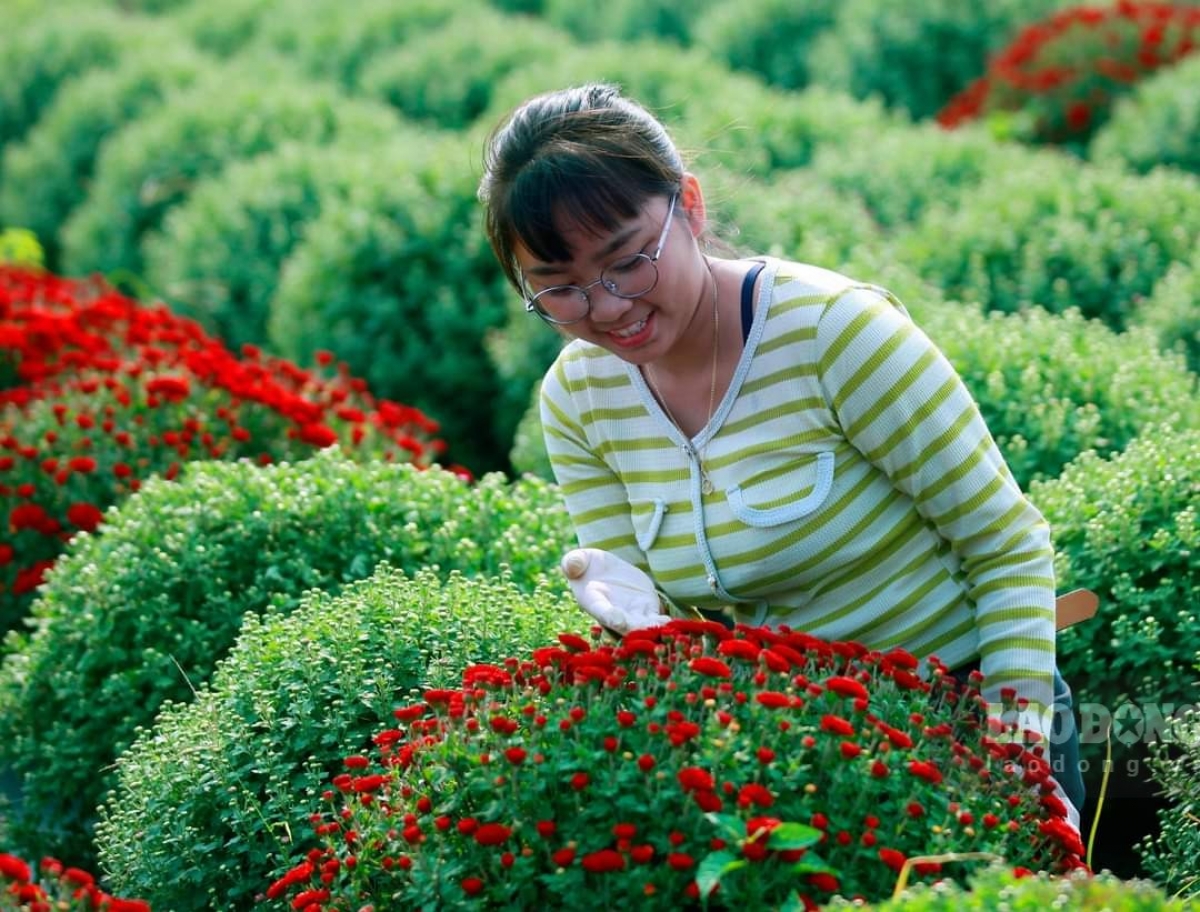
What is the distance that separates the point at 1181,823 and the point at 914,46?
9210 mm

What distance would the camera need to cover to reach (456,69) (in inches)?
436

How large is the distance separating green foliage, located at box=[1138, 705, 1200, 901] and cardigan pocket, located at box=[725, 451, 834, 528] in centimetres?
88

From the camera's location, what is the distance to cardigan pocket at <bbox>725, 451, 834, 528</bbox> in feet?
8.93

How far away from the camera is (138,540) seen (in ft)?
13.6

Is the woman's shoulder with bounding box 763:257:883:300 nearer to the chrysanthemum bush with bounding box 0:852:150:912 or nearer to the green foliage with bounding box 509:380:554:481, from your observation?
the chrysanthemum bush with bounding box 0:852:150:912

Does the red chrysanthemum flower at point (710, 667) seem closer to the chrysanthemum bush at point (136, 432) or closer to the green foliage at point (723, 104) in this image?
the chrysanthemum bush at point (136, 432)

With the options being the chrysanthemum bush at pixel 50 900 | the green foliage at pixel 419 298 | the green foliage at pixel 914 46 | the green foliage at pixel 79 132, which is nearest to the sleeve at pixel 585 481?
the chrysanthemum bush at pixel 50 900

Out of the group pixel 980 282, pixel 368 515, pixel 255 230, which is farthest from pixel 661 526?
pixel 255 230

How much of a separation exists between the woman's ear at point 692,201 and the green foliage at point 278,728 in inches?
38.7

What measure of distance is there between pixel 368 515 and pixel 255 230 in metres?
4.82

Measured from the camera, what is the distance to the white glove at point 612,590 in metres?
2.74

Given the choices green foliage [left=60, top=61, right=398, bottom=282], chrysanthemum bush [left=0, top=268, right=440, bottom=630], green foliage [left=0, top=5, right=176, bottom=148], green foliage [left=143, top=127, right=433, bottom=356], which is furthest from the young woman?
green foliage [left=0, top=5, right=176, bottom=148]

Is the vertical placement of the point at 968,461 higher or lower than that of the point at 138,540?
higher

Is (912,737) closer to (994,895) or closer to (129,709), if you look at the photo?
(994,895)
